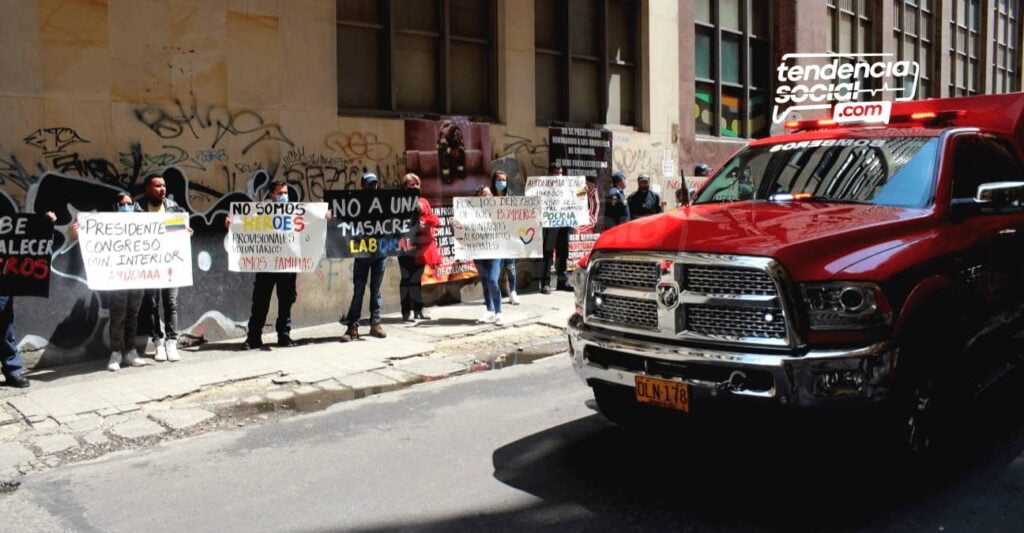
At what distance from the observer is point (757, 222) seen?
4957mm

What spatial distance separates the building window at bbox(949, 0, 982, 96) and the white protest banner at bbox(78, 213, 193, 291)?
87.2 ft

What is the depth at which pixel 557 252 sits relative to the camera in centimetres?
1422

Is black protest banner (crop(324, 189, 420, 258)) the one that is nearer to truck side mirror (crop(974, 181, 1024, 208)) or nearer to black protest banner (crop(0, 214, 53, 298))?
black protest banner (crop(0, 214, 53, 298))

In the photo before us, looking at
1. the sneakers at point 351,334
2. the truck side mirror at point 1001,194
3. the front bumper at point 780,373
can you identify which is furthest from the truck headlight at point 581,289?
the sneakers at point 351,334

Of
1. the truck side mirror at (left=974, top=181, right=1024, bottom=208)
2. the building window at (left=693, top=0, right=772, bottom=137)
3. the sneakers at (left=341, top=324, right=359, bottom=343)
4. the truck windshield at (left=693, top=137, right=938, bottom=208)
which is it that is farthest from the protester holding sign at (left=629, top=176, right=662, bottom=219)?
the truck side mirror at (left=974, top=181, right=1024, bottom=208)

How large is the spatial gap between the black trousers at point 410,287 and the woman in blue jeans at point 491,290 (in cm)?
82

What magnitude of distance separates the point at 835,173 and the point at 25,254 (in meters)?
7.24

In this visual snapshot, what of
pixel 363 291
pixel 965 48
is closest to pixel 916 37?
pixel 965 48

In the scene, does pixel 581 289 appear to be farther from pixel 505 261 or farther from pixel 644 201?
pixel 644 201

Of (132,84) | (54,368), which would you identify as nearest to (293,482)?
(54,368)

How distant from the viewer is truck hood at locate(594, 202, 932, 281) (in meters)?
4.45

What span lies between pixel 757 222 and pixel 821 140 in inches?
60.9

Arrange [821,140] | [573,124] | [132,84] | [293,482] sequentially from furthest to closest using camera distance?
[573,124]
[132,84]
[821,140]
[293,482]

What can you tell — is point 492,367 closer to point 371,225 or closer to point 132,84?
point 371,225
